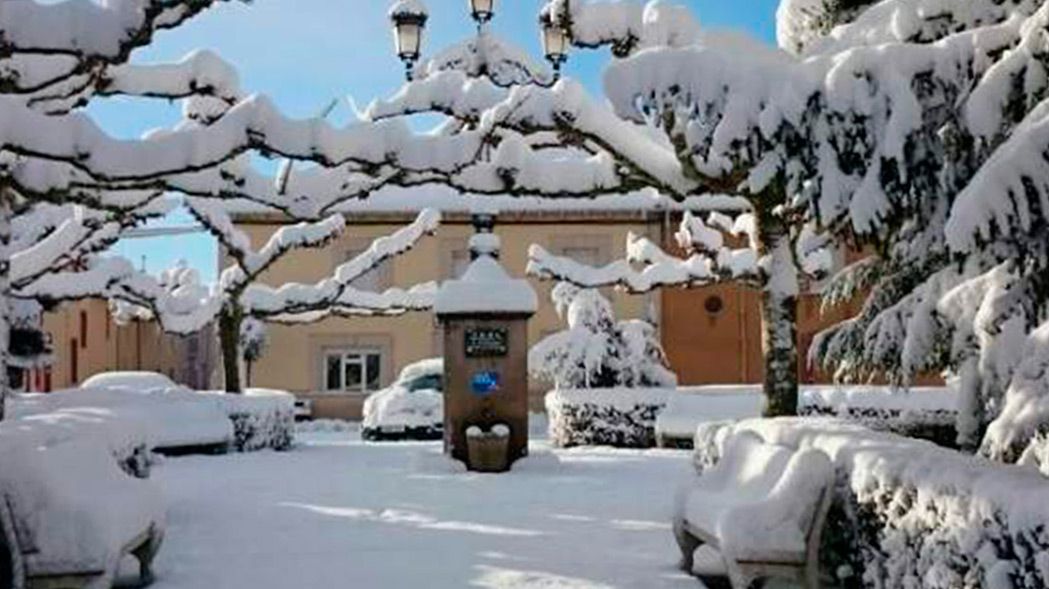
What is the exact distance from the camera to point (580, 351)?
71.3 feet

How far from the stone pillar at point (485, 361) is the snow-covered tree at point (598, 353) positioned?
5515 mm

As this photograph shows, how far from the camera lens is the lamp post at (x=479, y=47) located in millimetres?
11258

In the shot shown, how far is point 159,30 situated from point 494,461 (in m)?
9.02

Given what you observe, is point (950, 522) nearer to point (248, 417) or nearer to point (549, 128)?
point (549, 128)

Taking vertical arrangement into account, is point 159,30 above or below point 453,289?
above

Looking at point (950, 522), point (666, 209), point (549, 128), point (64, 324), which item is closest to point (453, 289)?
point (549, 128)

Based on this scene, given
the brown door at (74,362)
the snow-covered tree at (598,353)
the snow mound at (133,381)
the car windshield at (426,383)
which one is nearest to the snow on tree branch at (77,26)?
the snow-covered tree at (598,353)

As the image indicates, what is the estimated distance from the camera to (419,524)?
34.7 feet

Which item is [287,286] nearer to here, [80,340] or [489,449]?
[489,449]

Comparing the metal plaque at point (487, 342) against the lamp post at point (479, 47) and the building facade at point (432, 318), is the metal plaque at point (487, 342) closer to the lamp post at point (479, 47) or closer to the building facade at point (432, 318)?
the lamp post at point (479, 47)

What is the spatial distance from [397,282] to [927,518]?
27.9m

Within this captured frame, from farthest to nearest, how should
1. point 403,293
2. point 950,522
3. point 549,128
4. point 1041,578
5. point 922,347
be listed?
1. point 403,293
2. point 549,128
3. point 922,347
4. point 950,522
5. point 1041,578

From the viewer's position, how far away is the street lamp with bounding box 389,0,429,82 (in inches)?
444

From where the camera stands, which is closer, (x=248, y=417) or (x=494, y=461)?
(x=494, y=461)
